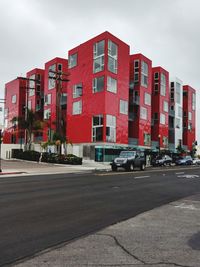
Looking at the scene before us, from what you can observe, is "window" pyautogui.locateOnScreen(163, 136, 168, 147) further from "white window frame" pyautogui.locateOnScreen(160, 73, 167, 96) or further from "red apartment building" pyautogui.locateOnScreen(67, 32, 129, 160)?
"red apartment building" pyautogui.locateOnScreen(67, 32, 129, 160)

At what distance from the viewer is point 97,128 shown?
48.4 meters

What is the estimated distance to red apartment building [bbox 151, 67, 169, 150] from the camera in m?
65.4

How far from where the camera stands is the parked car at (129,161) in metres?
31.3

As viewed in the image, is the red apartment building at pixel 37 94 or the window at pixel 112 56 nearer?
the window at pixel 112 56

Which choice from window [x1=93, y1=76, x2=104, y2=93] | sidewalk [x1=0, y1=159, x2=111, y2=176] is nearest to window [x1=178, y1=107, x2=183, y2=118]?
window [x1=93, y1=76, x2=104, y2=93]

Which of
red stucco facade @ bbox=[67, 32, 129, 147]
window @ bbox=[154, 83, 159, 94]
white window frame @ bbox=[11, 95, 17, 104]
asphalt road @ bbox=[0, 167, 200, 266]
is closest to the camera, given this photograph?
asphalt road @ bbox=[0, 167, 200, 266]

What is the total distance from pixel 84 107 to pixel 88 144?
5754 millimetres

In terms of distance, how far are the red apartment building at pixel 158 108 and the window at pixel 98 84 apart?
19.8 meters

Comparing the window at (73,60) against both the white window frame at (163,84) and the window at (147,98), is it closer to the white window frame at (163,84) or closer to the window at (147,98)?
the window at (147,98)

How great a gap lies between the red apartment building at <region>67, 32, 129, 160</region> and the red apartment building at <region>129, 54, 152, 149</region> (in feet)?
15.1

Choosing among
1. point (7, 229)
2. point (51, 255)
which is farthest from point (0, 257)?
point (7, 229)

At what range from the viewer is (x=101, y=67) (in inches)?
1921

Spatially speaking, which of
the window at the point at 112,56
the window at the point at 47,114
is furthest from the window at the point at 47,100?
the window at the point at 112,56

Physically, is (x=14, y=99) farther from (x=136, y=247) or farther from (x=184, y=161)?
(x=136, y=247)
